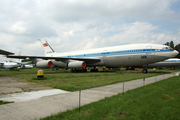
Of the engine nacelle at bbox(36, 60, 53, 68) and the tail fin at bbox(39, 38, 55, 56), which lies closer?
the engine nacelle at bbox(36, 60, 53, 68)

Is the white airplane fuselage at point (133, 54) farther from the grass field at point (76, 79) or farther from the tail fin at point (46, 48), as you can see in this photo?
the tail fin at point (46, 48)

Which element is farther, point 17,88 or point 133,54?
point 133,54

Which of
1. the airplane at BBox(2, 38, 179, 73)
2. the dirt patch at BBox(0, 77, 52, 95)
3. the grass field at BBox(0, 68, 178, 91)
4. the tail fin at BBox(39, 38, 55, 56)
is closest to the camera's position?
Answer: the dirt patch at BBox(0, 77, 52, 95)

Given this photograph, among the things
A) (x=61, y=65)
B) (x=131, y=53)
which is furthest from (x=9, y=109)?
(x=61, y=65)

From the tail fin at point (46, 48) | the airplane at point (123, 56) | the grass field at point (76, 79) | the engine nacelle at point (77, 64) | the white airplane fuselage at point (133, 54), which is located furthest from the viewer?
the tail fin at point (46, 48)

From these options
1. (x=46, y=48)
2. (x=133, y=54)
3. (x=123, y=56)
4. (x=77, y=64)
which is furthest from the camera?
(x=46, y=48)

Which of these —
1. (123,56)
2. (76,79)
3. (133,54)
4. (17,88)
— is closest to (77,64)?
(123,56)

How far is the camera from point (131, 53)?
22.0 m

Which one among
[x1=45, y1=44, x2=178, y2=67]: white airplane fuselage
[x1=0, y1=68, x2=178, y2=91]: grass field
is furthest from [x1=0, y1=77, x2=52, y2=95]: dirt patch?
[x1=45, y1=44, x2=178, y2=67]: white airplane fuselage

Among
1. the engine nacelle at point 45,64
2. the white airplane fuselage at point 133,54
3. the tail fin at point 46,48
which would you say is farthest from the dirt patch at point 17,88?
the tail fin at point 46,48

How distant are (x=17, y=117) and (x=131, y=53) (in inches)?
803

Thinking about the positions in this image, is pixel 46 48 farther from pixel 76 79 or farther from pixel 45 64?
pixel 76 79

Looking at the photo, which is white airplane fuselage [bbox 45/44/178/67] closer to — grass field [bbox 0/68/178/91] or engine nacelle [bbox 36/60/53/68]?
engine nacelle [bbox 36/60/53/68]

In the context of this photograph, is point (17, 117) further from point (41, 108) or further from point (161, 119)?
point (161, 119)
